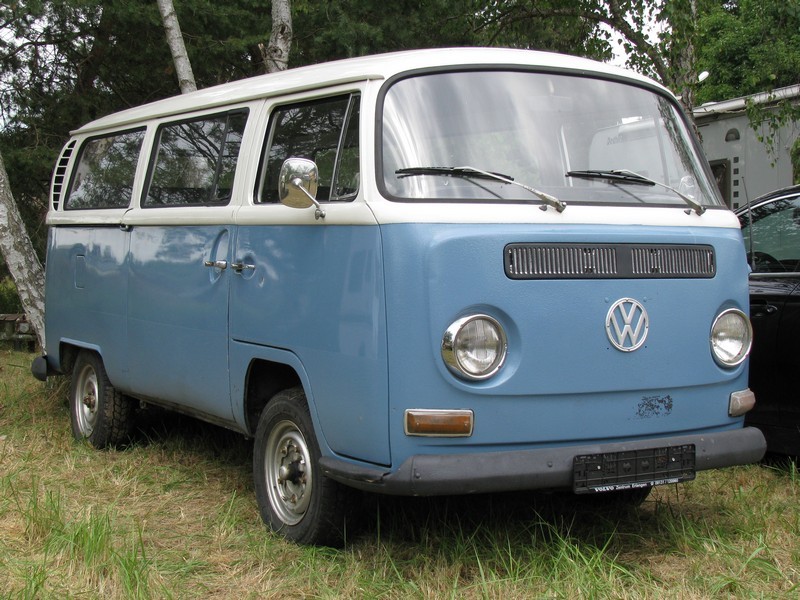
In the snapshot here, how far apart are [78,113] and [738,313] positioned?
964 cm

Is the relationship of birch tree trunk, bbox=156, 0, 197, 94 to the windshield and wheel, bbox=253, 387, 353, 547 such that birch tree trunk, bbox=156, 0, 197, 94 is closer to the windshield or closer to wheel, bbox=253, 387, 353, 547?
wheel, bbox=253, 387, 353, 547

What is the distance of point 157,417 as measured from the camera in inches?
283

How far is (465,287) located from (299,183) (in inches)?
33.0

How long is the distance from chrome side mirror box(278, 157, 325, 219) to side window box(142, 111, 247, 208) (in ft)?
3.42

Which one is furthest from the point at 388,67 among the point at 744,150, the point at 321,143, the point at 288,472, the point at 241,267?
the point at 744,150

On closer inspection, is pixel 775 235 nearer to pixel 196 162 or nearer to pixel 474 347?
pixel 474 347

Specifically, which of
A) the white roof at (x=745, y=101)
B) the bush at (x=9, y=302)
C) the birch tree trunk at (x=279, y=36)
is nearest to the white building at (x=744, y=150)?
the white roof at (x=745, y=101)

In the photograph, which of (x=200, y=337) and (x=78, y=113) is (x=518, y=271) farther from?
(x=78, y=113)

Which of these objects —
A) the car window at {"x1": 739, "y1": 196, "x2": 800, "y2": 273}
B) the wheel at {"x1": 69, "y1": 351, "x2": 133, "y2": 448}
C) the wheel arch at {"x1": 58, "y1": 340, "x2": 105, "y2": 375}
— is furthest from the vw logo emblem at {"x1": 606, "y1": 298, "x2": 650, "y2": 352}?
the wheel arch at {"x1": 58, "y1": 340, "x2": 105, "y2": 375}

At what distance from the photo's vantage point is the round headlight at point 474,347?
376cm

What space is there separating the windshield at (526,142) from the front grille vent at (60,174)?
160 inches

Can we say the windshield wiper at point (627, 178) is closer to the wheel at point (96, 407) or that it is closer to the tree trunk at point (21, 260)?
the wheel at point (96, 407)

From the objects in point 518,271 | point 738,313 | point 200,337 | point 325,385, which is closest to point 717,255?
point 738,313

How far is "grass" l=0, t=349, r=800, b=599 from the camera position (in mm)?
3936
